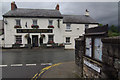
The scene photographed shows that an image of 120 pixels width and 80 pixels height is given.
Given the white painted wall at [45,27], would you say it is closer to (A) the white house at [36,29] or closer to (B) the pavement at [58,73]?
(A) the white house at [36,29]

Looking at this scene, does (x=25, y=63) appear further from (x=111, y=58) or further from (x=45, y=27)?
(x=45, y=27)

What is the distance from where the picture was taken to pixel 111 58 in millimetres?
2420

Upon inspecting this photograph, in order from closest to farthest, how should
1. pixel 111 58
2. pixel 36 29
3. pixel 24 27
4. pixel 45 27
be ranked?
1. pixel 111 58
2. pixel 24 27
3. pixel 36 29
4. pixel 45 27

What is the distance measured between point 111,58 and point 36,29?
17.9m

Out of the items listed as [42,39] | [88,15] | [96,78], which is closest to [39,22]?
[42,39]

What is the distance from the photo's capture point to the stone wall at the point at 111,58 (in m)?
2.20

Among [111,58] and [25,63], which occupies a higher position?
Result: [111,58]

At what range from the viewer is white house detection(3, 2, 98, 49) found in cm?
1834

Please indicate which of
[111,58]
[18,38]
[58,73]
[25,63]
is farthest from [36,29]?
[111,58]

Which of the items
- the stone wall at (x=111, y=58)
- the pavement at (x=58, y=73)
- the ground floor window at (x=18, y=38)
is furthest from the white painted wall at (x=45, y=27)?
the stone wall at (x=111, y=58)

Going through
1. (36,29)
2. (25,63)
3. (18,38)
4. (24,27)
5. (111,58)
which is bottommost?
(25,63)

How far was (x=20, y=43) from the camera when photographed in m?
18.4

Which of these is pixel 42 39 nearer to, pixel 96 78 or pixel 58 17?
pixel 58 17

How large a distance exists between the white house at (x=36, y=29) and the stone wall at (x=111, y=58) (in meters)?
16.1
